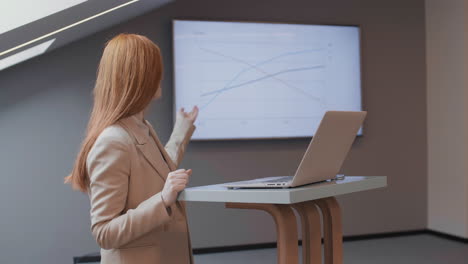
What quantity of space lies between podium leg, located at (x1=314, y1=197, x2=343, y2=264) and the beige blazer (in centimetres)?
45

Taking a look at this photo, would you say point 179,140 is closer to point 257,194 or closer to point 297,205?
point 297,205

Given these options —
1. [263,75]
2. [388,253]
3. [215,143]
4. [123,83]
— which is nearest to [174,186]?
[123,83]

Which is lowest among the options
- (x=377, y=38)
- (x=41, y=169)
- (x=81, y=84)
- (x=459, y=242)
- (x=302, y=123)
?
(x=459, y=242)

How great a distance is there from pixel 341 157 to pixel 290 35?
2867 millimetres

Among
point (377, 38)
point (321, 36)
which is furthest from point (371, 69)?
point (321, 36)

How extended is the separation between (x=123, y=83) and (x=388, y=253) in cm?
324

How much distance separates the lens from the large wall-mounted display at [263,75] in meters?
4.12

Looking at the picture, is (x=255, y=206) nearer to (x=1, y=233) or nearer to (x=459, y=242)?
(x=1, y=233)

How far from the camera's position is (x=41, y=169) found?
13.0 feet

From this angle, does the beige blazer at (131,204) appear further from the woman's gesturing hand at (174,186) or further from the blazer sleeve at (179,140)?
the blazer sleeve at (179,140)

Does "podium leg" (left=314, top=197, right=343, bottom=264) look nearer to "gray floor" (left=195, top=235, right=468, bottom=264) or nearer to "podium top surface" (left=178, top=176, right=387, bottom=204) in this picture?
"podium top surface" (left=178, top=176, right=387, bottom=204)

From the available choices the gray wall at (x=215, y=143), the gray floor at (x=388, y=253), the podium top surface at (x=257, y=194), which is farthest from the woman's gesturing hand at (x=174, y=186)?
the gray wall at (x=215, y=143)

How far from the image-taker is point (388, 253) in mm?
4148

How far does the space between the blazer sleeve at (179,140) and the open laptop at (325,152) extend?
57 cm
